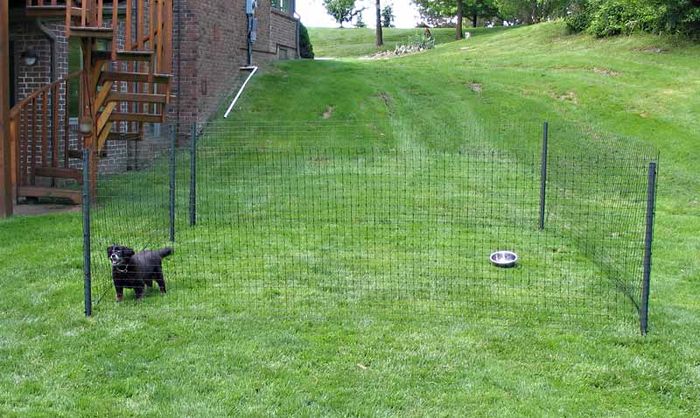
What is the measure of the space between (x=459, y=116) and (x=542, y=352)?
474 inches

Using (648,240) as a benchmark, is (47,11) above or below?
above

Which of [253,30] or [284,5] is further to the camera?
[284,5]

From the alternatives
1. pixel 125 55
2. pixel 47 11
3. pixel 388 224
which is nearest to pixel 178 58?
pixel 47 11

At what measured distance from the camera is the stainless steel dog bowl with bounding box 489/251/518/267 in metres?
7.46

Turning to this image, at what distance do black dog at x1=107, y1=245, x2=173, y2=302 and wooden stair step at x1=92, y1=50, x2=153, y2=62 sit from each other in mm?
4230

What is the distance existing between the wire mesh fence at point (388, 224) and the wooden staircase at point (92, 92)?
0.87 m

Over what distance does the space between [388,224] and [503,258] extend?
2002mm

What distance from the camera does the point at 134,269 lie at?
6059 mm

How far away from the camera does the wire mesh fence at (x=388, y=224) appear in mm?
6402

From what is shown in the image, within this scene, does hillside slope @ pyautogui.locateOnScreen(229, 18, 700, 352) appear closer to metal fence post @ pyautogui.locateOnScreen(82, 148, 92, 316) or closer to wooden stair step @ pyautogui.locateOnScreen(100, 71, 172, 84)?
wooden stair step @ pyautogui.locateOnScreen(100, 71, 172, 84)

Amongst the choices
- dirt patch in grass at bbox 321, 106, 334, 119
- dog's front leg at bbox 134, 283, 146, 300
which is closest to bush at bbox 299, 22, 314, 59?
dirt patch in grass at bbox 321, 106, 334, 119

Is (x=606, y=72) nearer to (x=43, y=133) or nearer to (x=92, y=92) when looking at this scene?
(x=92, y=92)

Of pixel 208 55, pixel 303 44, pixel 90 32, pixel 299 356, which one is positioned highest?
pixel 303 44

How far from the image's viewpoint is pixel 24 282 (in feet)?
21.9
